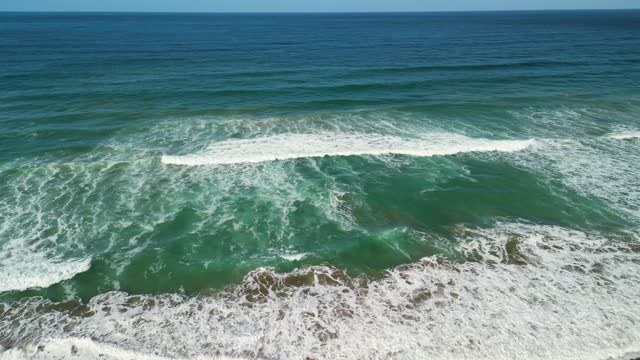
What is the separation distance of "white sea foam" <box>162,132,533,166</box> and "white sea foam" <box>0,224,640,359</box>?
28.2 ft

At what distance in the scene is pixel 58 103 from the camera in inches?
1080

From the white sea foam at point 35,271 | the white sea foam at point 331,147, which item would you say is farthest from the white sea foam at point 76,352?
the white sea foam at point 331,147

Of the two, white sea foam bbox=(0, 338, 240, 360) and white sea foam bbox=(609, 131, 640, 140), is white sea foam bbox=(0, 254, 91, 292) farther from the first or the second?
white sea foam bbox=(609, 131, 640, 140)

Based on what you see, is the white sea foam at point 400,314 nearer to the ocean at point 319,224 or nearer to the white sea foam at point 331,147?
the ocean at point 319,224

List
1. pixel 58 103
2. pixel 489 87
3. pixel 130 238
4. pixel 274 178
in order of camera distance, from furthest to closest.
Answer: pixel 489 87
pixel 58 103
pixel 274 178
pixel 130 238

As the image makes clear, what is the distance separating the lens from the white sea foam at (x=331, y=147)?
63.7 ft

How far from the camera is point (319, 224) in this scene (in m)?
14.4

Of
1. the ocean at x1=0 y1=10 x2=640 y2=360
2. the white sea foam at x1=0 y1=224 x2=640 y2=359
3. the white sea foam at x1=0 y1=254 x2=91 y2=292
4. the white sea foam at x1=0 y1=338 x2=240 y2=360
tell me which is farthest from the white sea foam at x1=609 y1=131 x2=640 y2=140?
the white sea foam at x1=0 y1=254 x2=91 y2=292

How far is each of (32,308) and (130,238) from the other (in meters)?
3.64

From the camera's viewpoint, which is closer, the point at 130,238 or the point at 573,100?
the point at 130,238

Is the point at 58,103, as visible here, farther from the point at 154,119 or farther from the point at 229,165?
the point at 229,165

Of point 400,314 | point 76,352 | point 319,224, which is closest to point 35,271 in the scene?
point 76,352

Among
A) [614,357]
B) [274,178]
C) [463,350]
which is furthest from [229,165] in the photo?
[614,357]

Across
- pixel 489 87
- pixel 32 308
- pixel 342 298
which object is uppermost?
pixel 489 87
